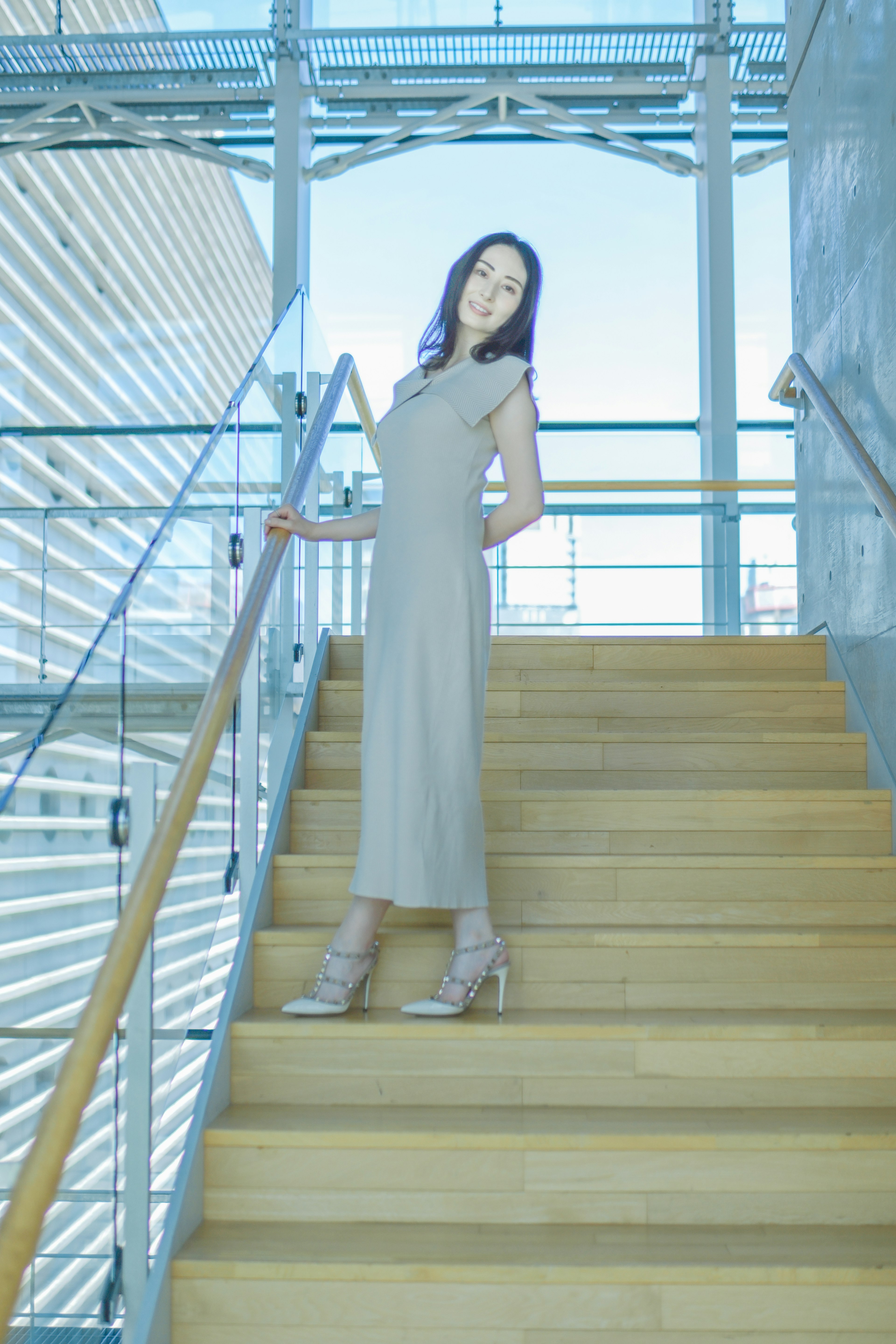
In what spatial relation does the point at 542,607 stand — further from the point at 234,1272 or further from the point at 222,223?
the point at 222,223

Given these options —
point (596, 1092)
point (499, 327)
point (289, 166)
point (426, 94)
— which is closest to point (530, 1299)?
point (596, 1092)

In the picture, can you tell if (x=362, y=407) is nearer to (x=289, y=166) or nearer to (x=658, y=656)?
(x=658, y=656)

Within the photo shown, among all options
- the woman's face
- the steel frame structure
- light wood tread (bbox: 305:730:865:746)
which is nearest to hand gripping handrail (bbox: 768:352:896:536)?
light wood tread (bbox: 305:730:865:746)

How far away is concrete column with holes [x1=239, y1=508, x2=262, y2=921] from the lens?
261cm

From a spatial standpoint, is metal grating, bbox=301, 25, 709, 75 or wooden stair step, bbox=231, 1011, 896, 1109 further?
metal grating, bbox=301, 25, 709, 75

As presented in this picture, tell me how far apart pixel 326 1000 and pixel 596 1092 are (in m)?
0.52

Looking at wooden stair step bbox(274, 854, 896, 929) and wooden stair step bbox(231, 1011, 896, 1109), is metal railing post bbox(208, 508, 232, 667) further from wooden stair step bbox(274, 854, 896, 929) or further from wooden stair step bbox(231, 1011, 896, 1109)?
wooden stair step bbox(231, 1011, 896, 1109)

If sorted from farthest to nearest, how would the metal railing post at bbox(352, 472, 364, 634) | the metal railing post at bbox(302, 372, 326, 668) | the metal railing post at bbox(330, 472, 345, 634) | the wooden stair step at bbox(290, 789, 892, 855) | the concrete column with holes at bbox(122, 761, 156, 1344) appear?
the metal railing post at bbox(352, 472, 364, 634)
the metal railing post at bbox(330, 472, 345, 634)
the metal railing post at bbox(302, 372, 326, 668)
the wooden stair step at bbox(290, 789, 892, 855)
the concrete column with holes at bbox(122, 761, 156, 1344)

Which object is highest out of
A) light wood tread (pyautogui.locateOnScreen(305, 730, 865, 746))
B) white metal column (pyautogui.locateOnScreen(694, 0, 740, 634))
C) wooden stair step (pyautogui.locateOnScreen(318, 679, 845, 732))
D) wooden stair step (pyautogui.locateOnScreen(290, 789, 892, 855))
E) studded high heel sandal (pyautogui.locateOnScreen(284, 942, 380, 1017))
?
white metal column (pyautogui.locateOnScreen(694, 0, 740, 634))

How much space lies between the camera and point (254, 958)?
2.49m

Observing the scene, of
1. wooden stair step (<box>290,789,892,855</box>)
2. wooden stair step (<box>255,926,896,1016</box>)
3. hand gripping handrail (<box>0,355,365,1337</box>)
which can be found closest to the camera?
hand gripping handrail (<box>0,355,365,1337</box>)

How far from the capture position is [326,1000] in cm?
230

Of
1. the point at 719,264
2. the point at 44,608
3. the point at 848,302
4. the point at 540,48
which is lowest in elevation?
the point at 44,608

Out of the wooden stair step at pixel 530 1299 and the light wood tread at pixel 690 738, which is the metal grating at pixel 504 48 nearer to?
the light wood tread at pixel 690 738
